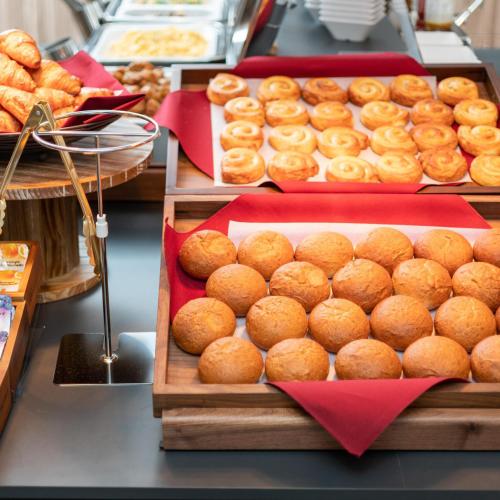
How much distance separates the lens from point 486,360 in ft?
3.61

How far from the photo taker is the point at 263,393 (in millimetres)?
1044

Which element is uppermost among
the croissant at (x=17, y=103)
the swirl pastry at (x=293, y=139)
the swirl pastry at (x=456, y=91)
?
the croissant at (x=17, y=103)

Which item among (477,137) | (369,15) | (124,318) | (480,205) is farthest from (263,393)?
(369,15)

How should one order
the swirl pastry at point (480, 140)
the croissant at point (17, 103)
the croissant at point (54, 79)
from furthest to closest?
1. the swirl pastry at point (480, 140)
2. the croissant at point (54, 79)
3. the croissant at point (17, 103)

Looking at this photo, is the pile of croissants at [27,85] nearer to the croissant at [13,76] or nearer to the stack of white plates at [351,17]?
the croissant at [13,76]

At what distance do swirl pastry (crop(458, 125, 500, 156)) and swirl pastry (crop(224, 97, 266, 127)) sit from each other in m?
0.42

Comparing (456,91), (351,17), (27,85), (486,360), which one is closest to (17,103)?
(27,85)

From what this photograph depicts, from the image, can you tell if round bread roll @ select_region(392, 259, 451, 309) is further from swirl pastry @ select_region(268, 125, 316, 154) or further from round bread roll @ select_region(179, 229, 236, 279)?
swirl pastry @ select_region(268, 125, 316, 154)

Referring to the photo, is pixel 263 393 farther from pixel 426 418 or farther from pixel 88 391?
pixel 88 391

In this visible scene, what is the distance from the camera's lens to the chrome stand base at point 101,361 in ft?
4.17

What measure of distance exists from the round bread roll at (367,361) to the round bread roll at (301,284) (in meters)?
0.15

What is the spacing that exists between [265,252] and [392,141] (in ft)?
1.63

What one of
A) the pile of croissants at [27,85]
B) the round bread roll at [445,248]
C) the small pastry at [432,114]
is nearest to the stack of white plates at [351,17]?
the small pastry at [432,114]

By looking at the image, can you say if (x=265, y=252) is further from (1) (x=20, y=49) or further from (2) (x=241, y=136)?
(1) (x=20, y=49)
